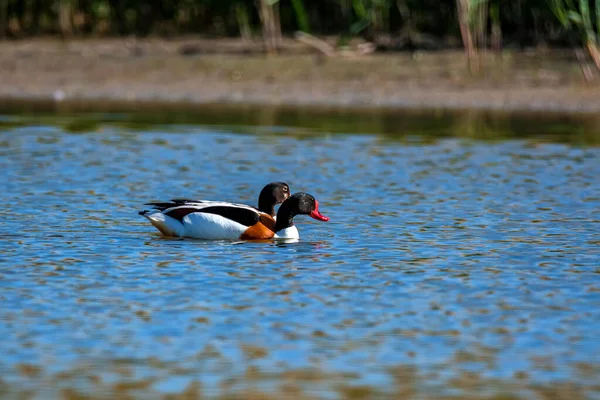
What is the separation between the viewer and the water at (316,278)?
6684 millimetres

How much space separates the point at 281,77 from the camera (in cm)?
2253

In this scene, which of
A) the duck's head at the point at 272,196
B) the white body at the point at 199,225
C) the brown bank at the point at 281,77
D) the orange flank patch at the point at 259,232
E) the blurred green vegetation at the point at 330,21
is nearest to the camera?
the white body at the point at 199,225

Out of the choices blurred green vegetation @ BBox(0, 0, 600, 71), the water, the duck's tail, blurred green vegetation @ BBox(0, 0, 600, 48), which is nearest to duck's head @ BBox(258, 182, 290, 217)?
the water

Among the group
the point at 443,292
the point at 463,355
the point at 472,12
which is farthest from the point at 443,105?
the point at 463,355

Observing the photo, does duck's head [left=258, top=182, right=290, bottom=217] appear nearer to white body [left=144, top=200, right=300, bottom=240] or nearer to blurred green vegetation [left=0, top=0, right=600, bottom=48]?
white body [left=144, top=200, right=300, bottom=240]

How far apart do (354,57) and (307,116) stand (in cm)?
247

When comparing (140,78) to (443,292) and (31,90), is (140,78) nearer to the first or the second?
(31,90)

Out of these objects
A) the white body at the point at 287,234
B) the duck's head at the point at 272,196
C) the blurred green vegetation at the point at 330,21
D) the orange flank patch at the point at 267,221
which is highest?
the blurred green vegetation at the point at 330,21

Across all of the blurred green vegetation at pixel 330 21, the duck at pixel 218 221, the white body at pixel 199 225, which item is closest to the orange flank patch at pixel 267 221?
the duck at pixel 218 221

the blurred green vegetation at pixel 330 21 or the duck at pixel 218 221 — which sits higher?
the blurred green vegetation at pixel 330 21

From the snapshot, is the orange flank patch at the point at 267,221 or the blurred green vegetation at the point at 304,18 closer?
the orange flank patch at the point at 267,221

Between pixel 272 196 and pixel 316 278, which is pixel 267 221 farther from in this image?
pixel 316 278

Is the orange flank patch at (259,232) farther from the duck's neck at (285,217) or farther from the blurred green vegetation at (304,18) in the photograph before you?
the blurred green vegetation at (304,18)

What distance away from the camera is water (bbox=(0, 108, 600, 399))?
6.68m
